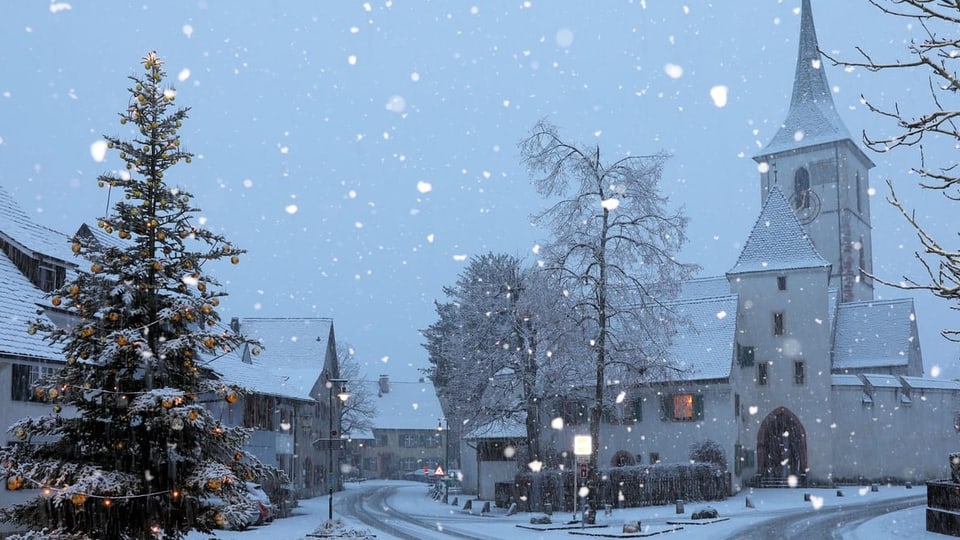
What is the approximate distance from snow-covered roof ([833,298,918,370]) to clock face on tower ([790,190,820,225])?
1501 centimetres

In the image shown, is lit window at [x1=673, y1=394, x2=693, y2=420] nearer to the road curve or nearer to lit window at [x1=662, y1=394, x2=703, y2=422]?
lit window at [x1=662, y1=394, x2=703, y2=422]

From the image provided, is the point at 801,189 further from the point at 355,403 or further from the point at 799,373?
the point at 355,403

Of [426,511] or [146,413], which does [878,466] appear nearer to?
[426,511]

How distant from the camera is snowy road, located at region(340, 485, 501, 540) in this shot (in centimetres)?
2992

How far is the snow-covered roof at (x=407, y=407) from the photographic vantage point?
94750 millimetres

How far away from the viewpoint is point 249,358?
47.2 m

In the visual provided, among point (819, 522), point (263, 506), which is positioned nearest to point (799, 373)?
point (819, 522)

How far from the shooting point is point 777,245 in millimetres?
49656

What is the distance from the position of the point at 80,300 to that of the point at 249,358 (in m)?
33.1

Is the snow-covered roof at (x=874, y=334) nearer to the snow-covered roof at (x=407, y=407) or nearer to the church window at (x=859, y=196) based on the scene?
the church window at (x=859, y=196)

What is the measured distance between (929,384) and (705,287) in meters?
16.1

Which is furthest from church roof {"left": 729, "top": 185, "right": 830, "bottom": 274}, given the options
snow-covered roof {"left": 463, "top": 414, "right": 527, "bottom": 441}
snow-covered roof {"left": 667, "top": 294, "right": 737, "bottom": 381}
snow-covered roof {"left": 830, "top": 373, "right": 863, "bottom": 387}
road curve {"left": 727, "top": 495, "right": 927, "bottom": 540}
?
snow-covered roof {"left": 463, "top": 414, "right": 527, "bottom": 441}

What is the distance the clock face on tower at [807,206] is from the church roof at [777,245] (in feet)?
73.9

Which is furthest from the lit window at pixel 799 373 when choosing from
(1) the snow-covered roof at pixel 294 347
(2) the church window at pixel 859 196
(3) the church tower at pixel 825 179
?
(2) the church window at pixel 859 196
